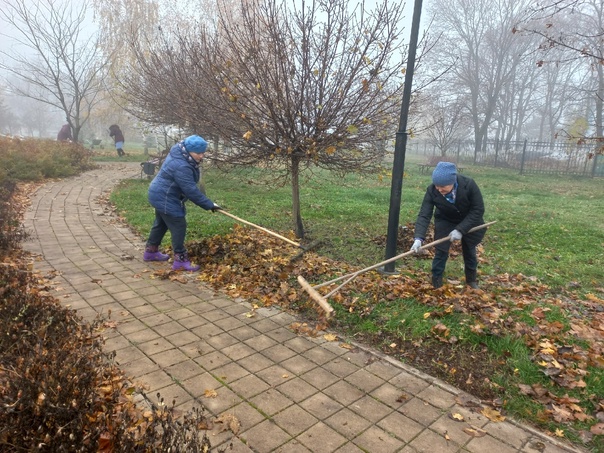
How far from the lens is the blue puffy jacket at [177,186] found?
5340mm

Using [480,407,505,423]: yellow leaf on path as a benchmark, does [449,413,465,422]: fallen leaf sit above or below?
above

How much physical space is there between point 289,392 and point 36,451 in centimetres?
165

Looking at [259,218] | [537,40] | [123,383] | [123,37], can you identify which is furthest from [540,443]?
[537,40]

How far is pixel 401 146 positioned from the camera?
5.06 meters

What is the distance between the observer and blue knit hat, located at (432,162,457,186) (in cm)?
445

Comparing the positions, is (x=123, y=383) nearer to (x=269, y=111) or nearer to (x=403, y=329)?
(x=403, y=329)

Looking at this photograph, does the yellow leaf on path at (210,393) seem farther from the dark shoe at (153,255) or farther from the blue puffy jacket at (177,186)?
the dark shoe at (153,255)

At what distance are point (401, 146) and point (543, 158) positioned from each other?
20410 mm

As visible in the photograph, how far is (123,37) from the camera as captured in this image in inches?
864

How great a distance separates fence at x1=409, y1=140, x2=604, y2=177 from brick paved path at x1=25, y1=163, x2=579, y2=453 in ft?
51.2

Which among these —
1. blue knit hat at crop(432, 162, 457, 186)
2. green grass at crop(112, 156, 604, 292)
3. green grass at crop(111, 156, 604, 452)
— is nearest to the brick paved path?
green grass at crop(111, 156, 604, 452)

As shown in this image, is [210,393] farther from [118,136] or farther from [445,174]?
[118,136]

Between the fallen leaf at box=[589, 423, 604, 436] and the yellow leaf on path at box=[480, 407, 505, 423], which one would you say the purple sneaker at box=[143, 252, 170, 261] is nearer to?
the yellow leaf on path at box=[480, 407, 505, 423]

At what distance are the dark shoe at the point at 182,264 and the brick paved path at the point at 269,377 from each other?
409 mm
